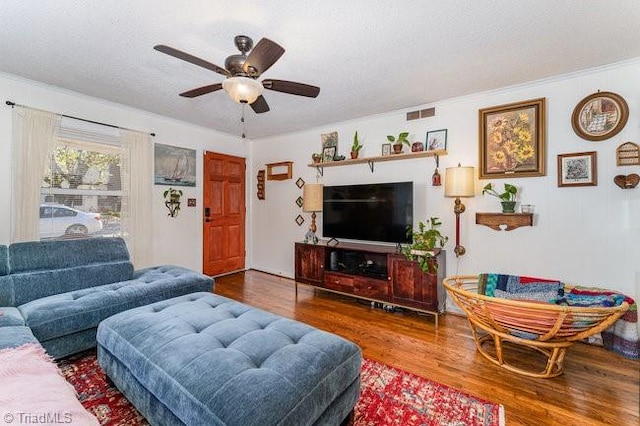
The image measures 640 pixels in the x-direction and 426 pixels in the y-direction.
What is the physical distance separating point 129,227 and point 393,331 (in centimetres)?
341

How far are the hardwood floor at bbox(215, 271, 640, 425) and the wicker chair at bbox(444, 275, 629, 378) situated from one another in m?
0.12

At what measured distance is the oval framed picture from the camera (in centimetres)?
245

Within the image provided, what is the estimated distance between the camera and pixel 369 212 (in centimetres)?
358

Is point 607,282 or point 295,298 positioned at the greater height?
point 607,282

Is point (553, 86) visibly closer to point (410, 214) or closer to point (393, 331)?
point (410, 214)

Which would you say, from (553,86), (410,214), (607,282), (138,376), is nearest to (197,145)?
(410,214)

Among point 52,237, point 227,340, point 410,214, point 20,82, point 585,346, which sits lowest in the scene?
point 585,346

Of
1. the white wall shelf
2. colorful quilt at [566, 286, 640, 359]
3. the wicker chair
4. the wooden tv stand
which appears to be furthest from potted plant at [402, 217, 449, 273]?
colorful quilt at [566, 286, 640, 359]

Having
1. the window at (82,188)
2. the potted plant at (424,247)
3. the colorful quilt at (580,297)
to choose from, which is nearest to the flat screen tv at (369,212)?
the potted plant at (424,247)

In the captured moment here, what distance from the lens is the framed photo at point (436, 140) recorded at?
10.9 feet

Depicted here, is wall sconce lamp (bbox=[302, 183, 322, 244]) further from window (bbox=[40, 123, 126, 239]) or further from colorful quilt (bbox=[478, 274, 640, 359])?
window (bbox=[40, 123, 126, 239])

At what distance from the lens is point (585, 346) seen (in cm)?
248

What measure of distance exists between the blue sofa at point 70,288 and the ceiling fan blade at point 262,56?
202 cm

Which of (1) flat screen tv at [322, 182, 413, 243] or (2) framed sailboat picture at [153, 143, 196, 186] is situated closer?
(1) flat screen tv at [322, 182, 413, 243]
